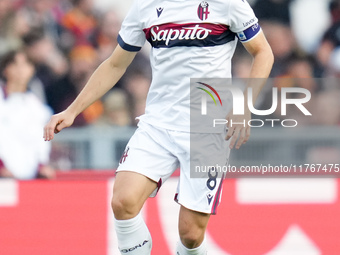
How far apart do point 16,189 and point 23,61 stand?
1.82 metres

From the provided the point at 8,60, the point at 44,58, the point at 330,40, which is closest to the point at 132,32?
the point at 8,60

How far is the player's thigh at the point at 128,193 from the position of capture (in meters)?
4.04

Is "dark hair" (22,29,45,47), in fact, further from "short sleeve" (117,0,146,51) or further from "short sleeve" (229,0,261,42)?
"short sleeve" (229,0,261,42)

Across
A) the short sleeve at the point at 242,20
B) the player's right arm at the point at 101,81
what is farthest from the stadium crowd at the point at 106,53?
the short sleeve at the point at 242,20

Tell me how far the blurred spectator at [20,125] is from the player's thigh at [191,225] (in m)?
2.09

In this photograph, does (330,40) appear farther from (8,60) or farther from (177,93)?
(177,93)

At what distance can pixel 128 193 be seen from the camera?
4.03 meters

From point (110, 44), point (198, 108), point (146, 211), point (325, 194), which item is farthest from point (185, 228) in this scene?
point (110, 44)

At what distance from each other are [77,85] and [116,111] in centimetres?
63

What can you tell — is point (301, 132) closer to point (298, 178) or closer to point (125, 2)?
point (298, 178)

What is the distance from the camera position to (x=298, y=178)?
5.37 metres

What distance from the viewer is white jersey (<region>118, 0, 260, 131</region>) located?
4.21 metres

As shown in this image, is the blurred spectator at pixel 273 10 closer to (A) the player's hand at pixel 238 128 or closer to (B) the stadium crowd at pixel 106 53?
(B) the stadium crowd at pixel 106 53

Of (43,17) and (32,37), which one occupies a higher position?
(43,17)
